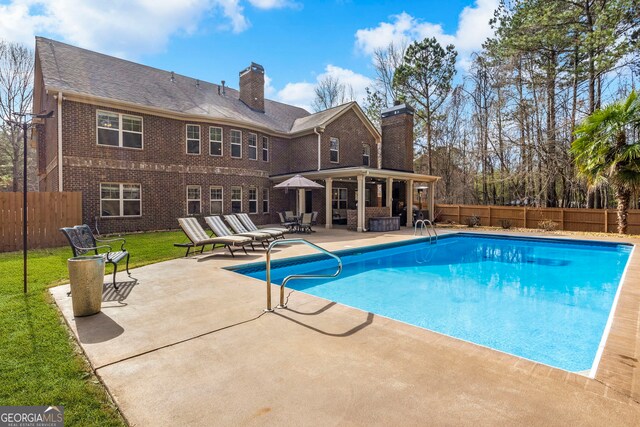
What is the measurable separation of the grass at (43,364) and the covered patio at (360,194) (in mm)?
12332

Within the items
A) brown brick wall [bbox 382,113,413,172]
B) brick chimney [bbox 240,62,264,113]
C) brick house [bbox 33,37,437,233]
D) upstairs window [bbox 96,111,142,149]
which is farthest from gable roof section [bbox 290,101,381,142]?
upstairs window [bbox 96,111,142,149]

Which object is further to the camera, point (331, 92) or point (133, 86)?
point (331, 92)

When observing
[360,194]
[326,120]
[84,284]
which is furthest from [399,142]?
[84,284]

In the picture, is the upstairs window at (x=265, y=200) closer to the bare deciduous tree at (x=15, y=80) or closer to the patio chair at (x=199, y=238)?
the patio chair at (x=199, y=238)

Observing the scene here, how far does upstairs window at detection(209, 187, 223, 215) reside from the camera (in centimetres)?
1702

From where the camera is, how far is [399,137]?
73.7 feet

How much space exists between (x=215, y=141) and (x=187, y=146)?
1.51 metres

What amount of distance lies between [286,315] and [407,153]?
65.7 ft

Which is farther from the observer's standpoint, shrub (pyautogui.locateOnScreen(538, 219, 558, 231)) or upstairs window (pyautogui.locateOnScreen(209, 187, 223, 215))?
upstairs window (pyautogui.locateOnScreen(209, 187, 223, 215))

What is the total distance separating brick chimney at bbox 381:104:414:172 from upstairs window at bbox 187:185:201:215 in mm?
12977

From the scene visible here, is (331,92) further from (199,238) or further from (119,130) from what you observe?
(199,238)

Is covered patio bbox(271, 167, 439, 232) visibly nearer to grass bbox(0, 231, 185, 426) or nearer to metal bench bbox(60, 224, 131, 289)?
metal bench bbox(60, 224, 131, 289)

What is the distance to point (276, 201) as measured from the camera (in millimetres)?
19625

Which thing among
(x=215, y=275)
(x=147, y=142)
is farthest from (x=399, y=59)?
(x=215, y=275)
